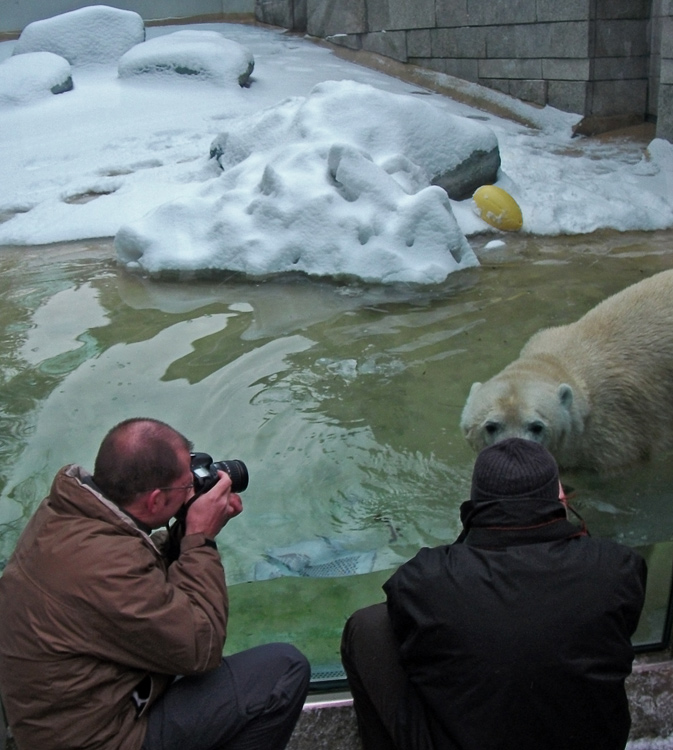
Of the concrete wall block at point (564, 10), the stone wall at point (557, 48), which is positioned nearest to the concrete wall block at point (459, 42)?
the stone wall at point (557, 48)

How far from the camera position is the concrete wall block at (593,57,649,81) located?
9.17 meters

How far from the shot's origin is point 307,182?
6.17m

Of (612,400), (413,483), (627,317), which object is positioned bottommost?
(413,483)

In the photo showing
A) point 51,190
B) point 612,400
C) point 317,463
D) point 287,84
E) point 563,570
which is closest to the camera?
point 563,570

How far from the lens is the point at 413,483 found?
3.24 metres

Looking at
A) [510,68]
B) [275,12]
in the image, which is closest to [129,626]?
[510,68]

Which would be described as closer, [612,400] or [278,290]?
[612,400]

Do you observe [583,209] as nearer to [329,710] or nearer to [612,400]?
[612,400]

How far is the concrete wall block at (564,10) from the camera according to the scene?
8.99 m

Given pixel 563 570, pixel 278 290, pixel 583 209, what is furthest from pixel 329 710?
pixel 583 209

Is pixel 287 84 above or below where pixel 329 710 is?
above

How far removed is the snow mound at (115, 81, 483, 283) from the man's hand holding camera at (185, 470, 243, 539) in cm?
387

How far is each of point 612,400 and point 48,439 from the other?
7.71ft

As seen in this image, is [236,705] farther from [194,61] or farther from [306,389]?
[194,61]
